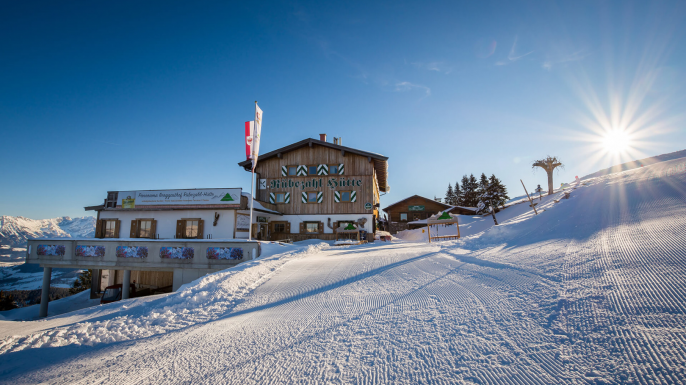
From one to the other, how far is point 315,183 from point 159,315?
22467 millimetres

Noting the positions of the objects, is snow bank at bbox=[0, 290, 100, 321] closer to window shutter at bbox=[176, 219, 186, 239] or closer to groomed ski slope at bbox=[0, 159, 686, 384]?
window shutter at bbox=[176, 219, 186, 239]

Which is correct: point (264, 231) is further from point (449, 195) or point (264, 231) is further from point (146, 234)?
point (449, 195)

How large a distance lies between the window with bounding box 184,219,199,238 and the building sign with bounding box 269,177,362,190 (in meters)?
8.71

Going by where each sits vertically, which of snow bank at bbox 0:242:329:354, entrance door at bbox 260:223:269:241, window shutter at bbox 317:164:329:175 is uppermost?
window shutter at bbox 317:164:329:175

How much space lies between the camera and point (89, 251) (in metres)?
16.0

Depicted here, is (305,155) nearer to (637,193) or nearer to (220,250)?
(220,250)

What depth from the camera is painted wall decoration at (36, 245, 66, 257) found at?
16.6 m

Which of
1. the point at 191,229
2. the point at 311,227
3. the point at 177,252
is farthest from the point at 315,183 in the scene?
the point at 177,252

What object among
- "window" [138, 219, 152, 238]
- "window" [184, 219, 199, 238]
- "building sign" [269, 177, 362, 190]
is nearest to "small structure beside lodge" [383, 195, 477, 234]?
"building sign" [269, 177, 362, 190]

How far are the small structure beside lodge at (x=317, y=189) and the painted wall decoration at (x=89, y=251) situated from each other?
11777mm

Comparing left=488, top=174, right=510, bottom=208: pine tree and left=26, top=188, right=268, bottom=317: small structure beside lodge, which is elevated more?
left=488, top=174, right=510, bottom=208: pine tree

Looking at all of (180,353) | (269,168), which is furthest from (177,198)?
(180,353)

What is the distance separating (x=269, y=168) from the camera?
2858 centimetres

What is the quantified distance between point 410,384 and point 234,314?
397 centimetres
